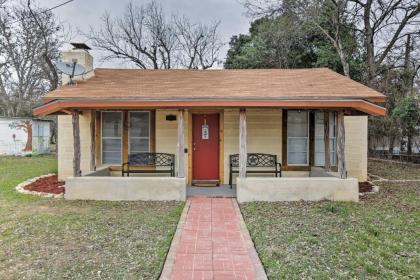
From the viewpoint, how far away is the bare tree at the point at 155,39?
25531mm

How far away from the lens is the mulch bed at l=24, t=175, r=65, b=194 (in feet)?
27.2

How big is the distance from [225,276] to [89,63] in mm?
8528

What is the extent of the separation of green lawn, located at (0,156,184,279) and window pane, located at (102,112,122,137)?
2.69 m

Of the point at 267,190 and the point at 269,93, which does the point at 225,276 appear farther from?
the point at 269,93

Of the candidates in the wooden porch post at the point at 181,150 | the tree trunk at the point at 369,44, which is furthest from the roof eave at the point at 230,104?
the tree trunk at the point at 369,44

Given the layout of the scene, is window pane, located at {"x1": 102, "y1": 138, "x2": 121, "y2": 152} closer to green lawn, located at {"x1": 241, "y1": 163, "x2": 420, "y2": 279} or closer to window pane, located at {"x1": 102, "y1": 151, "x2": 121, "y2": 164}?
window pane, located at {"x1": 102, "y1": 151, "x2": 121, "y2": 164}

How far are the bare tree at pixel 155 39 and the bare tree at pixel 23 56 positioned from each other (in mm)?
4399

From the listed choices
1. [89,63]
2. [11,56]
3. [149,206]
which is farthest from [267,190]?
[11,56]

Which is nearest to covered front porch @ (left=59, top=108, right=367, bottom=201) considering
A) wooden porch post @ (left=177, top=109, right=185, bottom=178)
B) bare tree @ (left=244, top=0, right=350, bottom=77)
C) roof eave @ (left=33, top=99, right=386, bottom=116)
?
wooden porch post @ (left=177, top=109, right=185, bottom=178)

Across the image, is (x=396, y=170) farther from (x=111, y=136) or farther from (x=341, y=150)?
(x=111, y=136)

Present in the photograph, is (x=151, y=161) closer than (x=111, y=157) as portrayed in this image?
Yes

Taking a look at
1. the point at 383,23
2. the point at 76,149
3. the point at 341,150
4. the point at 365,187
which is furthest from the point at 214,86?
the point at 383,23

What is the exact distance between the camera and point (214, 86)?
28.3 ft

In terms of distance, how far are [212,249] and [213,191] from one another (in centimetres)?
380
